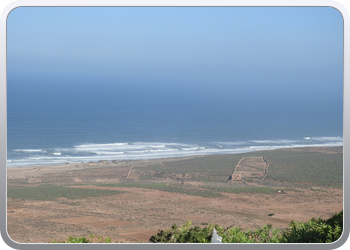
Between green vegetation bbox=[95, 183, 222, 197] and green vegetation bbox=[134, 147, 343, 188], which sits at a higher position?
green vegetation bbox=[134, 147, 343, 188]

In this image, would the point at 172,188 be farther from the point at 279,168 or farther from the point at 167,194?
the point at 279,168

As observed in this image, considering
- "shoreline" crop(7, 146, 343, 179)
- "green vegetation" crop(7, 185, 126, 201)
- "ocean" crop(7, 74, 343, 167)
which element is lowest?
"green vegetation" crop(7, 185, 126, 201)

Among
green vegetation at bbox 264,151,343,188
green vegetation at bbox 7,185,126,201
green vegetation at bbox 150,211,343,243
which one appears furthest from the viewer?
green vegetation at bbox 264,151,343,188

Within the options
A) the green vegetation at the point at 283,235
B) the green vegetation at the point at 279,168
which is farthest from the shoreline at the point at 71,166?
the green vegetation at the point at 283,235

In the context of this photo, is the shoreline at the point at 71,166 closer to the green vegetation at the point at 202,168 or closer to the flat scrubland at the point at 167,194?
Result: the flat scrubland at the point at 167,194

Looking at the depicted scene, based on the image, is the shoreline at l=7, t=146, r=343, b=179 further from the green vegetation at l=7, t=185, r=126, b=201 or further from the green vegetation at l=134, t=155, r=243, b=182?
the green vegetation at l=7, t=185, r=126, b=201

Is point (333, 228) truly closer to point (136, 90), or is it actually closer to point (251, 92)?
point (251, 92)

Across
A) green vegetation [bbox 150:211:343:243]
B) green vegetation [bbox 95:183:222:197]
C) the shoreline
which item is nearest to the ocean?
the shoreline
